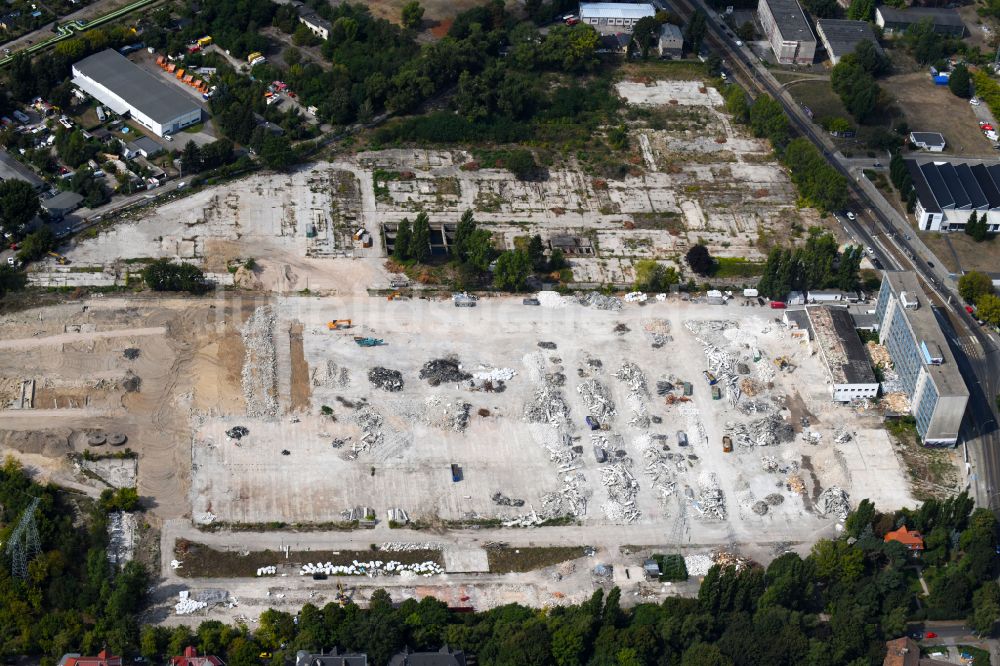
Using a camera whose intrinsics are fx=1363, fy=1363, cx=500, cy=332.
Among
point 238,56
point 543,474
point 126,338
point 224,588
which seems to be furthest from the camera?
point 238,56

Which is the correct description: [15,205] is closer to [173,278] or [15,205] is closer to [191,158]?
[173,278]

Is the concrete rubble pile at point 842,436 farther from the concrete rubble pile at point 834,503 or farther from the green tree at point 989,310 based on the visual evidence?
the green tree at point 989,310

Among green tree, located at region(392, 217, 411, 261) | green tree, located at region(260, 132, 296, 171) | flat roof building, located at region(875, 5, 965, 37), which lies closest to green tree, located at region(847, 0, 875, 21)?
flat roof building, located at region(875, 5, 965, 37)

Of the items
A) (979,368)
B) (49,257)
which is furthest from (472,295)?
(979,368)

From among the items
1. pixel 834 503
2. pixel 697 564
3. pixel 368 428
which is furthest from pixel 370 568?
pixel 834 503

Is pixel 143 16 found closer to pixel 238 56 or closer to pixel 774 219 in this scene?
pixel 238 56

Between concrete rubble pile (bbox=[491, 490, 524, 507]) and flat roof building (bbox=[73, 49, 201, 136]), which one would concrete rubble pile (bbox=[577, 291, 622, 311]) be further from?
flat roof building (bbox=[73, 49, 201, 136])
